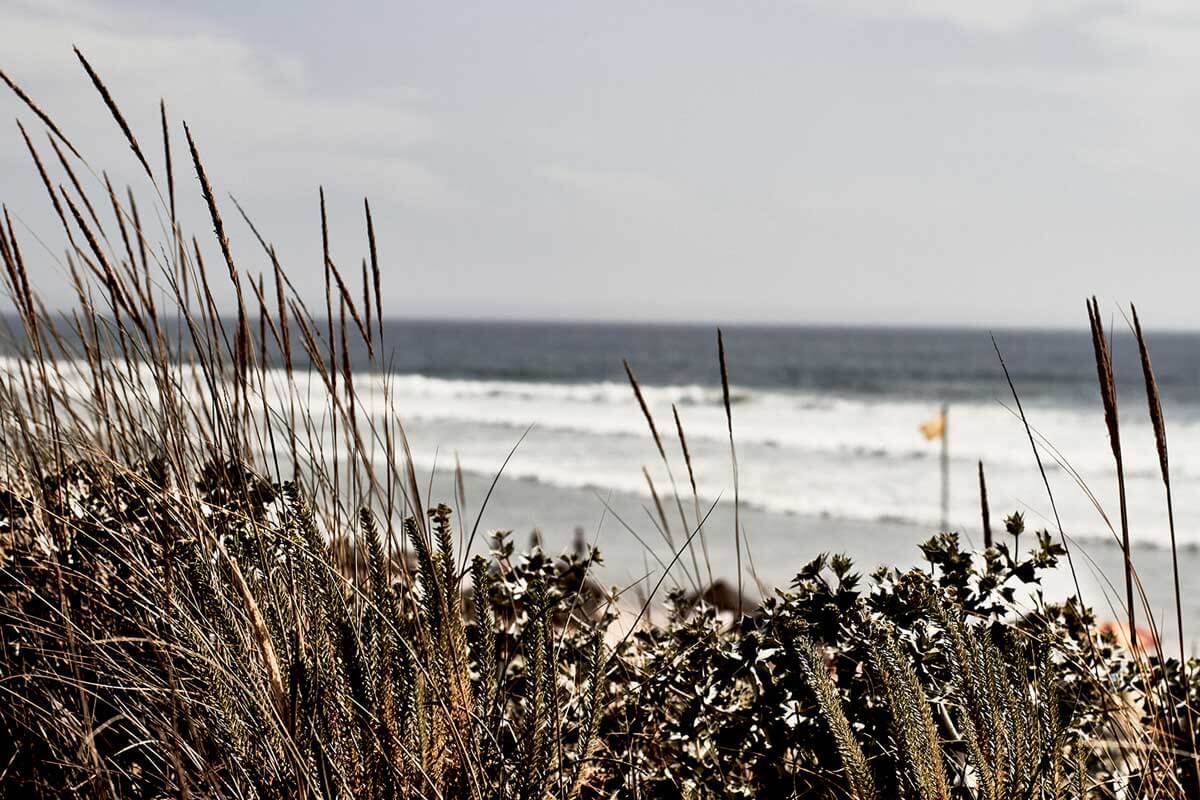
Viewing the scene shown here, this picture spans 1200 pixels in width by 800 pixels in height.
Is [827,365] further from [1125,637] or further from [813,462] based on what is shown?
[1125,637]

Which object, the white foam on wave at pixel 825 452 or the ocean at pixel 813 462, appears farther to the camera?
the white foam on wave at pixel 825 452

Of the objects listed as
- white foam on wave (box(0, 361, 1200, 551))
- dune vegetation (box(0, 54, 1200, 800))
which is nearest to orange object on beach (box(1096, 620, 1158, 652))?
dune vegetation (box(0, 54, 1200, 800))

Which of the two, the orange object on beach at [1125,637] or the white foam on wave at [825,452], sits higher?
the orange object on beach at [1125,637]

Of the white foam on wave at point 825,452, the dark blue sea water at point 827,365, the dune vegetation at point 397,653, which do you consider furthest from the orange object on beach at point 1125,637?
the dark blue sea water at point 827,365

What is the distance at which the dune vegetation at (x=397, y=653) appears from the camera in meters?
1.18

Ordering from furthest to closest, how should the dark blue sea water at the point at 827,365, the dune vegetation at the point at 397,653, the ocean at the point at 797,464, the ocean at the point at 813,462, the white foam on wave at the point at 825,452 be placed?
the dark blue sea water at the point at 827,365 → the white foam on wave at the point at 825,452 → the ocean at the point at 813,462 → the ocean at the point at 797,464 → the dune vegetation at the point at 397,653

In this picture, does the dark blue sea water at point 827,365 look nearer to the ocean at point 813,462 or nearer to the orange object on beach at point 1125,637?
the ocean at point 813,462

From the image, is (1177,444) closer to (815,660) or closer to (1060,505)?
(1060,505)

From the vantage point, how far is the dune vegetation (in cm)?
118

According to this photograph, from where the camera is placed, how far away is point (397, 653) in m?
1.37

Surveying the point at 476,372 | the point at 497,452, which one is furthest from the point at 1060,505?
the point at 476,372

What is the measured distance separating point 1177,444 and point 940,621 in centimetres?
2275

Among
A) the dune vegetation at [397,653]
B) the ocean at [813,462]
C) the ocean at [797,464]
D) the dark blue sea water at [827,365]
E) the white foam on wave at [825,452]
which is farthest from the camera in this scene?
the dark blue sea water at [827,365]

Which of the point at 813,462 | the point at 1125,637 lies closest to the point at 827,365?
the point at 813,462
